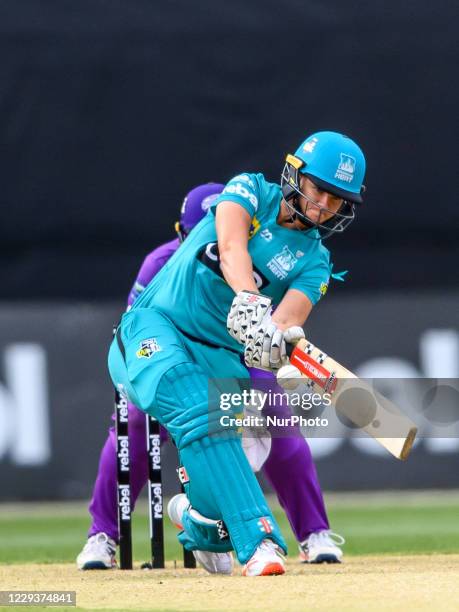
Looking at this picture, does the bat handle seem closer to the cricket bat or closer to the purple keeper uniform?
the cricket bat

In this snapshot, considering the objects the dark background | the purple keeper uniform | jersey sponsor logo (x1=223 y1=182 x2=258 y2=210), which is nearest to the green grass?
the purple keeper uniform

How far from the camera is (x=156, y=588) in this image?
→ 4.27 meters

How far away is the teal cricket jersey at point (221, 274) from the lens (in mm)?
4699

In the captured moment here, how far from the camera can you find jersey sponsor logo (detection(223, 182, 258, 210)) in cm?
464

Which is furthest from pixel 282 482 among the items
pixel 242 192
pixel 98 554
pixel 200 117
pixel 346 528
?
pixel 200 117

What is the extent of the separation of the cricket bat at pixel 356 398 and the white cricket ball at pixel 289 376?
16 mm

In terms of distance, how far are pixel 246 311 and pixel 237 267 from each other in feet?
0.70

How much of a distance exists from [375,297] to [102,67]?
2544 mm

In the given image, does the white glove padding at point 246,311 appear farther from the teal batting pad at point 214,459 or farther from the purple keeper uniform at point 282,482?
the purple keeper uniform at point 282,482

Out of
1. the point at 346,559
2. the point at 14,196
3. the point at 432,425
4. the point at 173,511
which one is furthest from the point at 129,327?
the point at 14,196

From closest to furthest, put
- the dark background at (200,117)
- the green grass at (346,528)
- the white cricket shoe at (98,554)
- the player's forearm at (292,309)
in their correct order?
the player's forearm at (292,309) → the white cricket shoe at (98,554) → the green grass at (346,528) → the dark background at (200,117)

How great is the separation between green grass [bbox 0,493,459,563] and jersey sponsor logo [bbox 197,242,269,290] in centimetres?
223

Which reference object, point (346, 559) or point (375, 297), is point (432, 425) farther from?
point (346, 559)

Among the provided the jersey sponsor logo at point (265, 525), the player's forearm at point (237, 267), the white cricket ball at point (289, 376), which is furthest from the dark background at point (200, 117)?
the jersey sponsor logo at point (265, 525)
